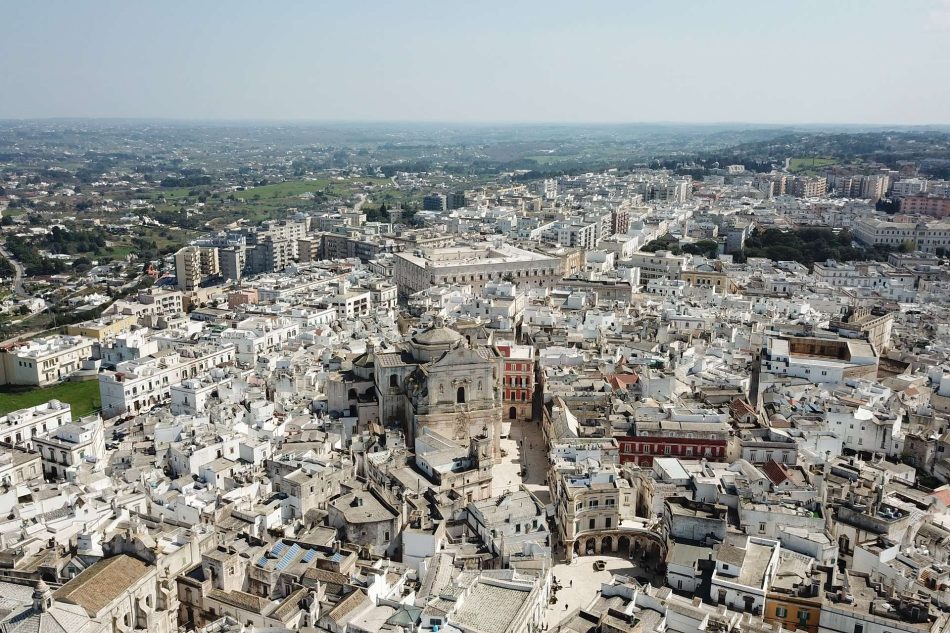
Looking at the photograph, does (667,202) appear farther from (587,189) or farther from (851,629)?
(851,629)

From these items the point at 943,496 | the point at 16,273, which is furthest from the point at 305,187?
the point at 943,496

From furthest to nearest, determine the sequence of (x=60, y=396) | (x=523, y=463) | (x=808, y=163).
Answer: (x=808, y=163), (x=60, y=396), (x=523, y=463)

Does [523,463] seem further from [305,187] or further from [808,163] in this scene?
[808,163]

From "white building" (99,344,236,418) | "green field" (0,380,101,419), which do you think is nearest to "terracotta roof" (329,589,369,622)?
"white building" (99,344,236,418)

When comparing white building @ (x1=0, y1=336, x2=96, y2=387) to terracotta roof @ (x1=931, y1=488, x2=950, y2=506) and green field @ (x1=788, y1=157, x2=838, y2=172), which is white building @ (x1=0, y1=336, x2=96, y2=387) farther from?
green field @ (x1=788, y1=157, x2=838, y2=172)

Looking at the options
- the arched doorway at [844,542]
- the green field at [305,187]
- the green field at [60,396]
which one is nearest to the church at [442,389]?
the arched doorway at [844,542]
